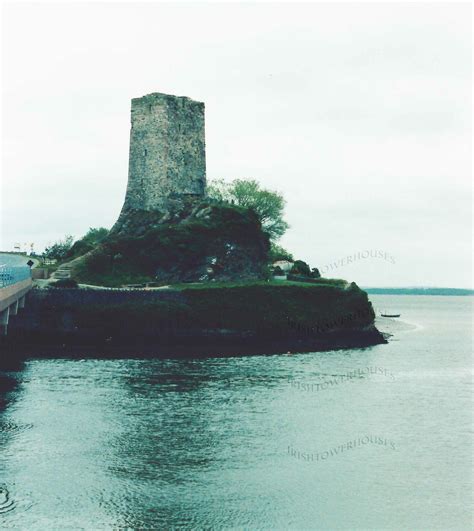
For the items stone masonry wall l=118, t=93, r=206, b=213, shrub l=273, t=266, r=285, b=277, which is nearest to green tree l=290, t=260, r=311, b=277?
shrub l=273, t=266, r=285, b=277

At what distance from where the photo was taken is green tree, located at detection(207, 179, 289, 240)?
115188 millimetres

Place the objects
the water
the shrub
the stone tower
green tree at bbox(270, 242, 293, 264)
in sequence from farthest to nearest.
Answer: green tree at bbox(270, 242, 293, 264) < the shrub < the stone tower < the water

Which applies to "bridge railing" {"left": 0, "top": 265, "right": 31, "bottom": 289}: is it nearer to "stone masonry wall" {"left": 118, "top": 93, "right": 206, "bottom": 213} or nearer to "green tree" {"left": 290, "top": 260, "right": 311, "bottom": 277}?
"stone masonry wall" {"left": 118, "top": 93, "right": 206, "bottom": 213}

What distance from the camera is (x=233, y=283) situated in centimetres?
8106

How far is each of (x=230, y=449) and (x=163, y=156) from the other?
6180cm

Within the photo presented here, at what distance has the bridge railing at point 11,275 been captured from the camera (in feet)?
168

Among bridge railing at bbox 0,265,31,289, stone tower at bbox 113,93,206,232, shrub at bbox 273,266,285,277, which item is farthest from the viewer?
shrub at bbox 273,266,285,277

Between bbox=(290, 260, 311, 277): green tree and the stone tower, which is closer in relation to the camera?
the stone tower

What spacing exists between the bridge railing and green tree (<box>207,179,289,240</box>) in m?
50.2

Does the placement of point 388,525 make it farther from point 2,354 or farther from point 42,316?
point 42,316

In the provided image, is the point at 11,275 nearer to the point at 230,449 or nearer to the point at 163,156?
the point at 230,449

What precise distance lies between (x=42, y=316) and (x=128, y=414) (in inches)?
1315

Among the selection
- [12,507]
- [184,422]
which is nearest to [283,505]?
[12,507]

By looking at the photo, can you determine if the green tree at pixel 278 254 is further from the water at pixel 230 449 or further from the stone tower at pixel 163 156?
the water at pixel 230 449
